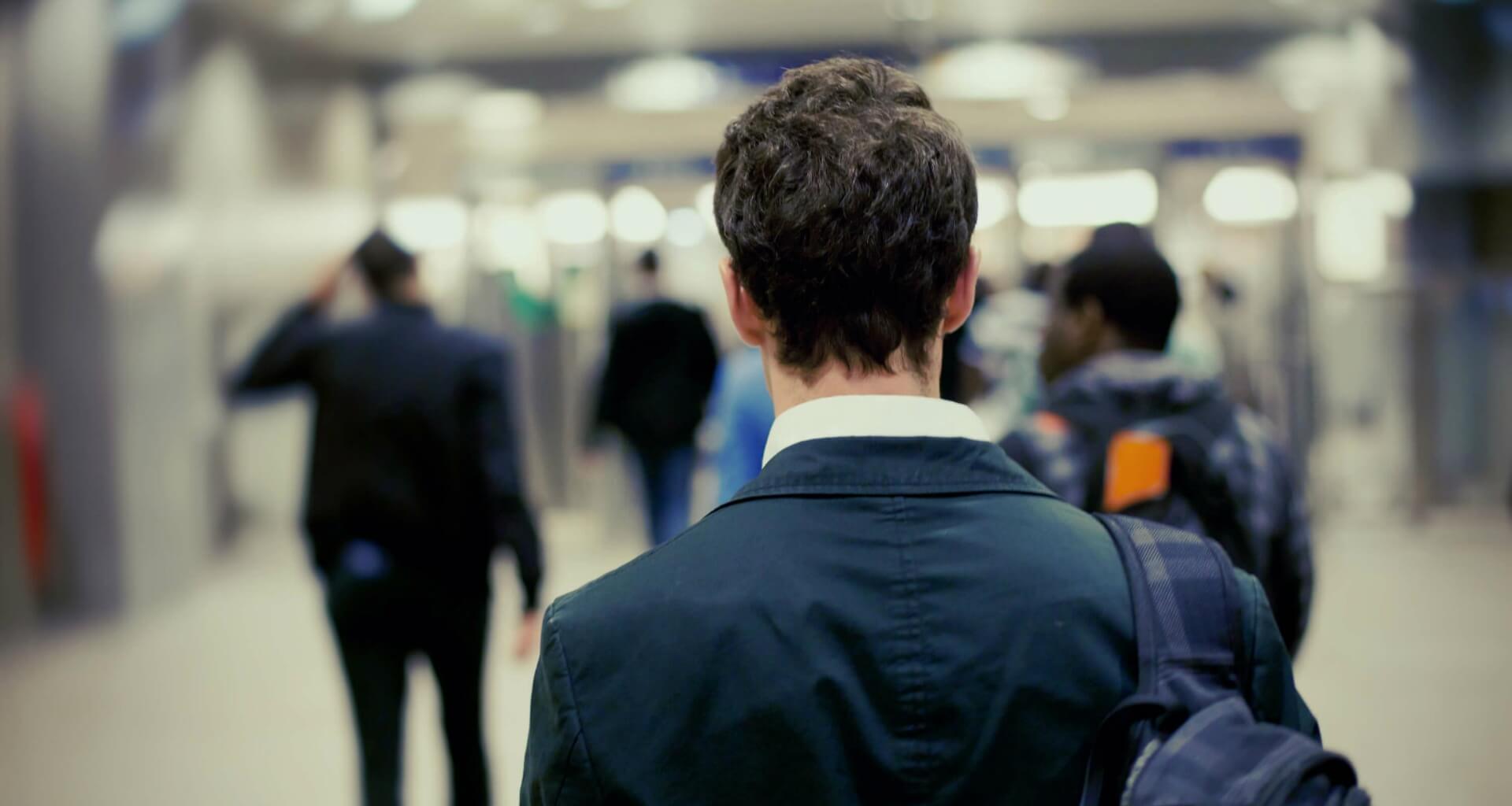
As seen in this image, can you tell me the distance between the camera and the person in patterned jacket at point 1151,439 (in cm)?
231

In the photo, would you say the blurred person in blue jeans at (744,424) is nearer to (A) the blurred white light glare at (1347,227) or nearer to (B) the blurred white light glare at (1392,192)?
(A) the blurred white light glare at (1347,227)

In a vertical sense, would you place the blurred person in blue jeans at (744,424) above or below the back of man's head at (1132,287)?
below

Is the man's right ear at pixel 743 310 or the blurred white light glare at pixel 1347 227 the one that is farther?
A: the blurred white light glare at pixel 1347 227

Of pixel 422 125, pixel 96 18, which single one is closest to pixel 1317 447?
pixel 422 125

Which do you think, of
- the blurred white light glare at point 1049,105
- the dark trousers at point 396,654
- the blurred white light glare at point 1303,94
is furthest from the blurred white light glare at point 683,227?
the dark trousers at point 396,654

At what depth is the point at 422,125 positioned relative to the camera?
10.6m

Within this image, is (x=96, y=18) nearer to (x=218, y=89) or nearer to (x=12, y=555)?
(x=218, y=89)

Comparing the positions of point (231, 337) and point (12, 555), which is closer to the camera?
point (12, 555)

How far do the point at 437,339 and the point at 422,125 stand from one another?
7.57 meters

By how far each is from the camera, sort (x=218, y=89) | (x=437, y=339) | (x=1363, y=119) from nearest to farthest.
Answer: (x=437, y=339)
(x=218, y=89)
(x=1363, y=119)

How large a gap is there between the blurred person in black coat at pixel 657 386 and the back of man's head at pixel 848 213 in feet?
20.3

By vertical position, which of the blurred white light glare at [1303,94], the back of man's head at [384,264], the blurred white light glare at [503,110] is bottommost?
the back of man's head at [384,264]

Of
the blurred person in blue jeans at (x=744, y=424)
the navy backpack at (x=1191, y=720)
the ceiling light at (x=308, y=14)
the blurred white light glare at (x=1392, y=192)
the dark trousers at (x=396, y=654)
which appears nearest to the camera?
the navy backpack at (x=1191, y=720)

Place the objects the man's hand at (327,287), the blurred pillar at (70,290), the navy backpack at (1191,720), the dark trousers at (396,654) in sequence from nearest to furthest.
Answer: the navy backpack at (1191,720), the dark trousers at (396,654), the man's hand at (327,287), the blurred pillar at (70,290)
